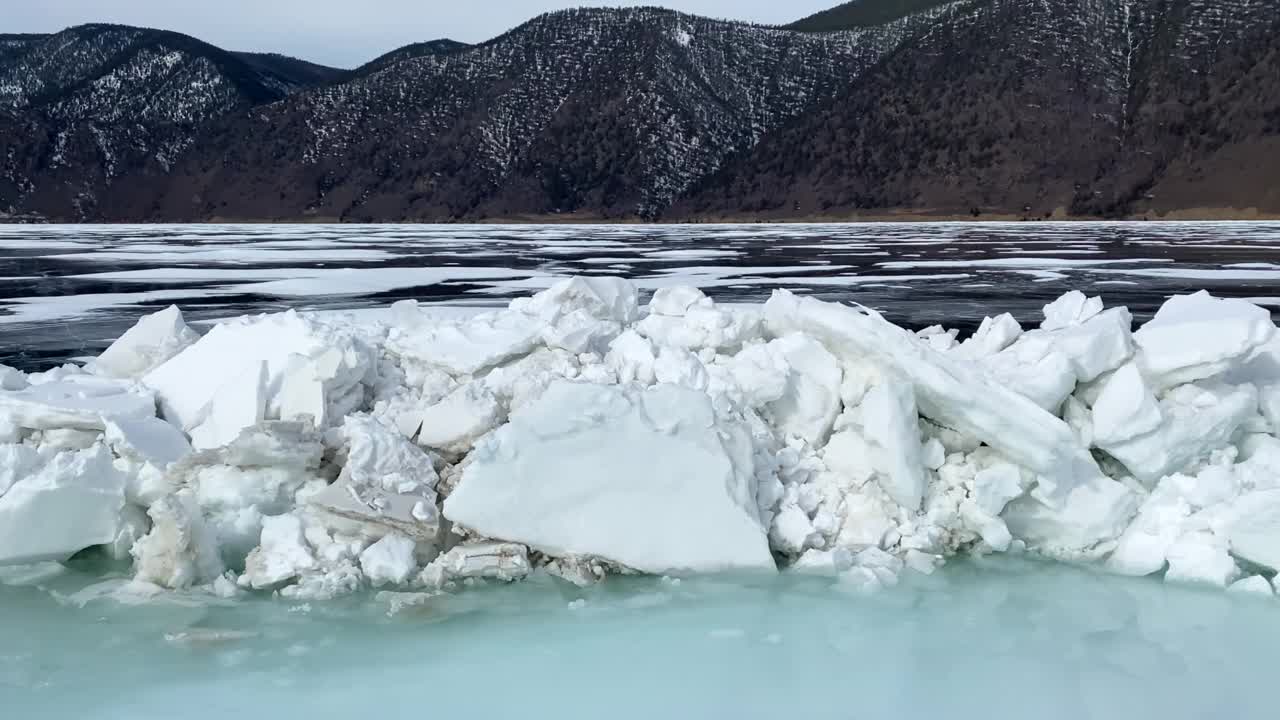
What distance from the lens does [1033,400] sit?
4422mm

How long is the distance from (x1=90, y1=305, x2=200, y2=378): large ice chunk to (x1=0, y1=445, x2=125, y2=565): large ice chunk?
1.55m

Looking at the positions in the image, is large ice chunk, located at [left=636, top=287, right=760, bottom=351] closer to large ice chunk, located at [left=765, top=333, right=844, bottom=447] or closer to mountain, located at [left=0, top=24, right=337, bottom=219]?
large ice chunk, located at [left=765, top=333, right=844, bottom=447]

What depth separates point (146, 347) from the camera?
568 centimetres

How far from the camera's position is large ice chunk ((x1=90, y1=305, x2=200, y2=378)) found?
5.59 metres

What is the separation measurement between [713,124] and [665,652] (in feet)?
313

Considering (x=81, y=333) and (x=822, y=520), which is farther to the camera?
(x=81, y=333)

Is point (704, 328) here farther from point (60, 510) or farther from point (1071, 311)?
point (60, 510)

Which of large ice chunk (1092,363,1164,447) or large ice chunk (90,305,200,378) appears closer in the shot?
large ice chunk (1092,363,1164,447)

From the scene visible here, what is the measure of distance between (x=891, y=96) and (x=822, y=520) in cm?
8854

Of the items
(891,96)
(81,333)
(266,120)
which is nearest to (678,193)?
(891,96)

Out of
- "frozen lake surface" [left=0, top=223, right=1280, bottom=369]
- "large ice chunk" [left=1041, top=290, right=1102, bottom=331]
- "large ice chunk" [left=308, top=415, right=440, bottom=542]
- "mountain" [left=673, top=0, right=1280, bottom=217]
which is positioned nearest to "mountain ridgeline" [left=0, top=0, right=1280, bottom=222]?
"mountain" [left=673, top=0, right=1280, bottom=217]

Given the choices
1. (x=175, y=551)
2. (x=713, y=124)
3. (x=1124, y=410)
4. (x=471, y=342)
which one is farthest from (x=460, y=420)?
(x=713, y=124)

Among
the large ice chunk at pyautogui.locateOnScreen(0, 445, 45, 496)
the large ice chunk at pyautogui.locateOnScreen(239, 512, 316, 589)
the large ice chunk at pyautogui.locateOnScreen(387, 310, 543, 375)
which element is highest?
the large ice chunk at pyautogui.locateOnScreen(387, 310, 543, 375)

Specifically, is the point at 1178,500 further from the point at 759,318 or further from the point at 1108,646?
the point at 759,318
